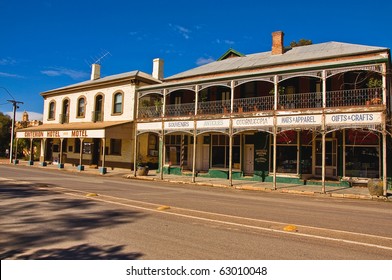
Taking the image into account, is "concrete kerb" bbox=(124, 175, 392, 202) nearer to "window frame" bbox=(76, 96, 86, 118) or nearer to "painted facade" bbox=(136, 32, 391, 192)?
"painted facade" bbox=(136, 32, 391, 192)

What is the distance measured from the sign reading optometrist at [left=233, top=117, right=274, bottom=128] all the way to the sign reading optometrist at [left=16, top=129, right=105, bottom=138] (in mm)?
11039

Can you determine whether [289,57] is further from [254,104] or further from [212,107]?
[212,107]

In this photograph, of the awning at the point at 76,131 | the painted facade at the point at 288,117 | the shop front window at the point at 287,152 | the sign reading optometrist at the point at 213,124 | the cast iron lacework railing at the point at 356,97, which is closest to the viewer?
the cast iron lacework railing at the point at 356,97

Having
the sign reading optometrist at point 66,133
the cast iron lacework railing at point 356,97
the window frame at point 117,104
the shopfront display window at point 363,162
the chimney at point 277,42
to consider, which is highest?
the chimney at point 277,42

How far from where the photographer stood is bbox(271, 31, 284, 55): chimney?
23.0 metres

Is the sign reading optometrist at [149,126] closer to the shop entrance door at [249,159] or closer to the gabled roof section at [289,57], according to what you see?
the gabled roof section at [289,57]

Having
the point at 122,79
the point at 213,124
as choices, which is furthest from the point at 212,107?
the point at 122,79

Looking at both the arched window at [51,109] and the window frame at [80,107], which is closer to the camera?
the window frame at [80,107]

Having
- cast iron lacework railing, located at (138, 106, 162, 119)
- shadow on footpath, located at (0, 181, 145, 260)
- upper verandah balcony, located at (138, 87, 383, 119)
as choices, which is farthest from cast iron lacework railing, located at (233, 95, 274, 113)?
shadow on footpath, located at (0, 181, 145, 260)

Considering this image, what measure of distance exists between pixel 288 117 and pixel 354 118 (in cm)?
325

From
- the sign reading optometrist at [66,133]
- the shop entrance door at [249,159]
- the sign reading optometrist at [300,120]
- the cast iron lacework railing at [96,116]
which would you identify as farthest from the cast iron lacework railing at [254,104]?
the cast iron lacework railing at [96,116]

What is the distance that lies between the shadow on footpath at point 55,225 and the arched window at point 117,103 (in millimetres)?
17370

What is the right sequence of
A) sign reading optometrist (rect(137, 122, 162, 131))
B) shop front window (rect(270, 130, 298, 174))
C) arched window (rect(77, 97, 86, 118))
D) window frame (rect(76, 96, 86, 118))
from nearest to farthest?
shop front window (rect(270, 130, 298, 174)), sign reading optometrist (rect(137, 122, 162, 131)), window frame (rect(76, 96, 86, 118)), arched window (rect(77, 97, 86, 118))

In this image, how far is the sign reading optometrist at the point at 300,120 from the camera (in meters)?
16.3
